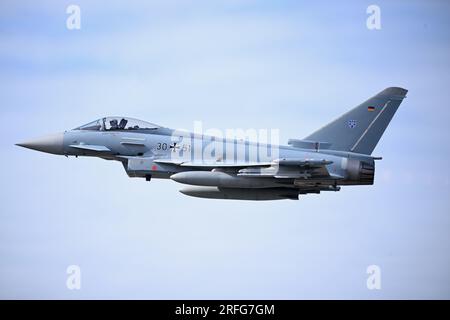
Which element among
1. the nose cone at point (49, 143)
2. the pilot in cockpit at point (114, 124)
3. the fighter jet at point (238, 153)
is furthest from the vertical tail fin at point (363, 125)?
the nose cone at point (49, 143)

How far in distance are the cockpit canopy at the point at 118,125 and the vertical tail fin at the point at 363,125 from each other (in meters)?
5.49

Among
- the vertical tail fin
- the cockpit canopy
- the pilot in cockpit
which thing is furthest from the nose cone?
the vertical tail fin

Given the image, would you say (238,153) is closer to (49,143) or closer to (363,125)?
(363,125)

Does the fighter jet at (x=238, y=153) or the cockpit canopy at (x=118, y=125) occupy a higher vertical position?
the cockpit canopy at (x=118, y=125)

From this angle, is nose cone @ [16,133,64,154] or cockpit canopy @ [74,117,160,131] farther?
cockpit canopy @ [74,117,160,131]

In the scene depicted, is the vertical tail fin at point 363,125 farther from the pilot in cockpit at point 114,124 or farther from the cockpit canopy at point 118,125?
the pilot in cockpit at point 114,124

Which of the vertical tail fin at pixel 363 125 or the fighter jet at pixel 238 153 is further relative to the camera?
the vertical tail fin at pixel 363 125

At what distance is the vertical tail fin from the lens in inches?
1540

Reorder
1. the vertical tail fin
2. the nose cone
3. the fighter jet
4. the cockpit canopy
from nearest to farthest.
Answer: the fighter jet < the vertical tail fin < the nose cone < the cockpit canopy

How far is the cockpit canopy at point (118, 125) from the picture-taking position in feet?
131

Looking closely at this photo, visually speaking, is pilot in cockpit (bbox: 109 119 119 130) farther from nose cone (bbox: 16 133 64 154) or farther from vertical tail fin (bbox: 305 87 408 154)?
vertical tail fin (bbox: 305 87 408 154)

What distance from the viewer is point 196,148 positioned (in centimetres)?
3894

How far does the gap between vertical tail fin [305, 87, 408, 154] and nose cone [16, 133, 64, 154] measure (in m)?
8.17
